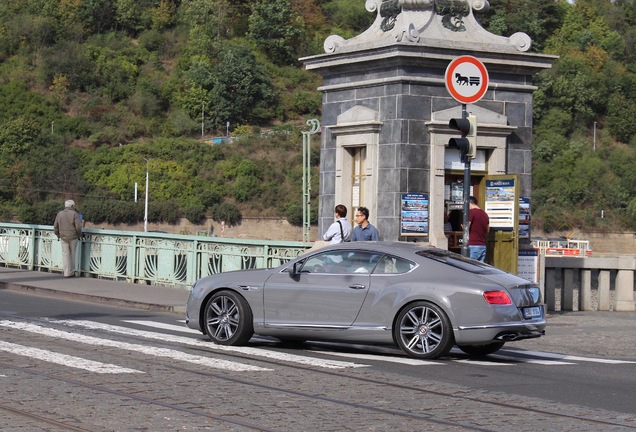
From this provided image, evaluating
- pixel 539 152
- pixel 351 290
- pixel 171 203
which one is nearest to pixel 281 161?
pixel 171 203

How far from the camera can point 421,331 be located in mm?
13523

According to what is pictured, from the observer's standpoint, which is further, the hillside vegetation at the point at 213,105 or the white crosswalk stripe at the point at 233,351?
the hillside vegetation at the point at 213,105

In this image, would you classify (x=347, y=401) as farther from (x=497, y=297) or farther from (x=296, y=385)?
(x=497, y=297)

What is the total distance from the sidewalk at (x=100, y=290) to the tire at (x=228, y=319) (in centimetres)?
567

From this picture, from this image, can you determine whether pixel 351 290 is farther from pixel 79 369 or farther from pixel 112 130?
pixel 112 130

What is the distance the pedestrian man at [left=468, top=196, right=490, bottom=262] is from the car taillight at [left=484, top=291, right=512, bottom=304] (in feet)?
17.0

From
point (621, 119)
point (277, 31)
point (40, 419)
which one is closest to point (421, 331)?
point (40, 419)

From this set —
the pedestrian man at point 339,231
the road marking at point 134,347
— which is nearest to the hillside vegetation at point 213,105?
the pedestrian man at point 339,231

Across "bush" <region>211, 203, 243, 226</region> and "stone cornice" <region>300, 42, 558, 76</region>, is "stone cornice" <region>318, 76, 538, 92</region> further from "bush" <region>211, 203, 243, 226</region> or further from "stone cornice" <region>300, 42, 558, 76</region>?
"bush" <region>211, 203, 243, 226</region>

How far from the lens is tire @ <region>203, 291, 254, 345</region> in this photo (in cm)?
1436

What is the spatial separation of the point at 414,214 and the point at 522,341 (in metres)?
3.60

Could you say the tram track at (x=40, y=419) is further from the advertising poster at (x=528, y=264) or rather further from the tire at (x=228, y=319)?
the advertising poster at (x=528, y=264)

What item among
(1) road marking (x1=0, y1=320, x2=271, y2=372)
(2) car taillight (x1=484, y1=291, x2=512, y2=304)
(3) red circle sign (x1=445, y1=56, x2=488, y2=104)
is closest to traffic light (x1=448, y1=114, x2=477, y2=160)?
(3) red circle sign (x1=445, y1=56, x2=488, y2=104)

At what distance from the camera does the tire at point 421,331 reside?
526 inches
